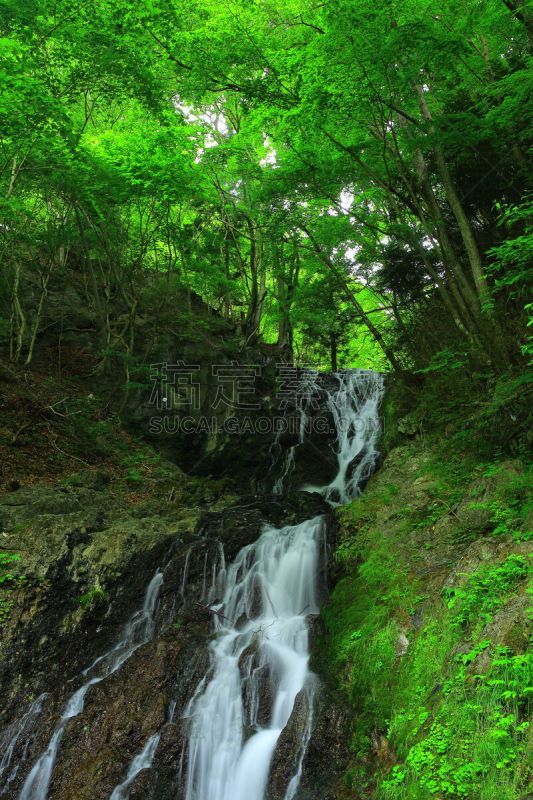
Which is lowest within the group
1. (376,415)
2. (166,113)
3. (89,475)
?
(89,475)

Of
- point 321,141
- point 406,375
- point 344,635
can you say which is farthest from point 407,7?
point 344,635

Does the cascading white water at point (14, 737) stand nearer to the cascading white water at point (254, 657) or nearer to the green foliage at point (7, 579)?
the green foliage at point (7, 579)

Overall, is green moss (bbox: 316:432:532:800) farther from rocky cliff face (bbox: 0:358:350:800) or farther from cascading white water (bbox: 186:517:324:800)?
rocky cliff face (bbox: 0:358:350:800)

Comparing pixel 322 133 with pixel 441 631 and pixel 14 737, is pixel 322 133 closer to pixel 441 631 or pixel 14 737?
pixel 441 631

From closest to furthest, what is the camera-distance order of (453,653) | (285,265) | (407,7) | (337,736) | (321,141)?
(453,653) → (337,736) → (407,7) → (321,141) → (285,265)

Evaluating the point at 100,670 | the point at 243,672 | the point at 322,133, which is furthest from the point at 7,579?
the point at 322,133

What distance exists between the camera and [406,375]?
10297mm

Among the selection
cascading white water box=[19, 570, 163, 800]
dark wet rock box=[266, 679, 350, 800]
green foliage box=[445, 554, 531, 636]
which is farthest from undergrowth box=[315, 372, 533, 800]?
cascading white water box=[19, 570, 163, 800]

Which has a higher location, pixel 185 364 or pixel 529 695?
pixel 185 364

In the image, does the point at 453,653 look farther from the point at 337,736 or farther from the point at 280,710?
the point at 280,710

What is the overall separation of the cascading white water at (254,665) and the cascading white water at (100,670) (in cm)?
111

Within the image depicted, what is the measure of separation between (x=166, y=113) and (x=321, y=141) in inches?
139

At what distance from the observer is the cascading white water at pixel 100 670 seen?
5.00 m

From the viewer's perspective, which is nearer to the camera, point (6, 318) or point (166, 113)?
point (166, 113)
